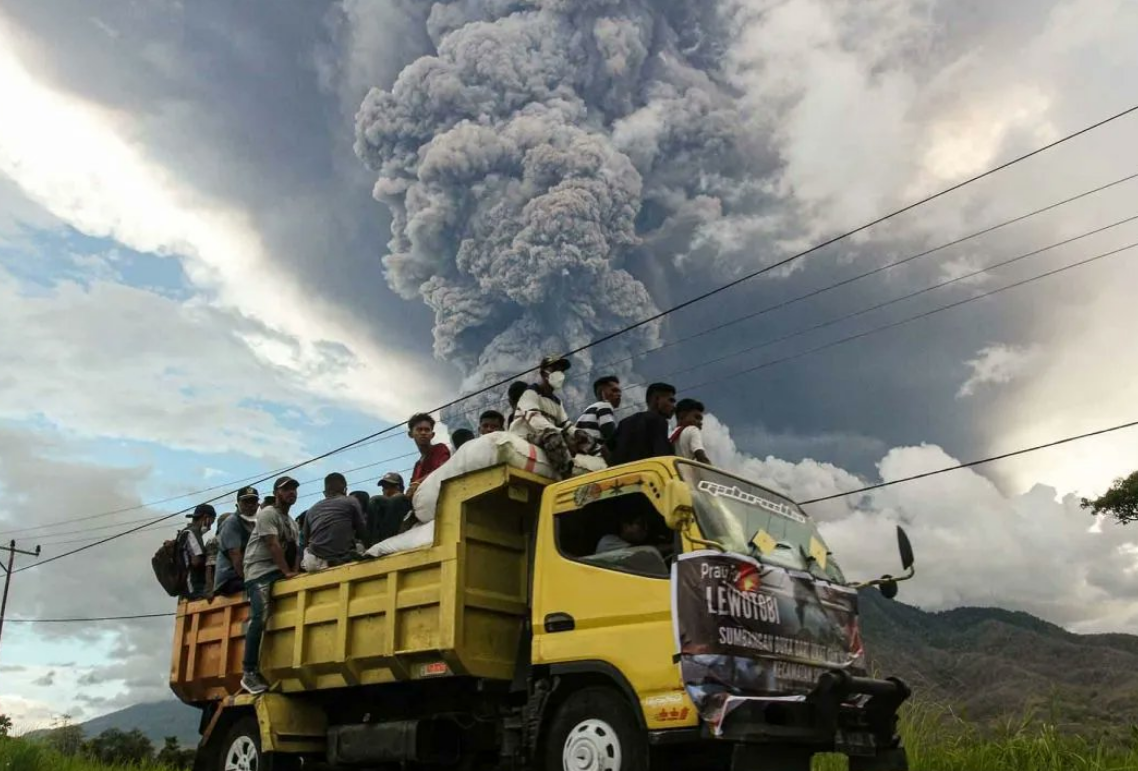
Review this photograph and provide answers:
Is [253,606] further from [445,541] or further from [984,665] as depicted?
[984,665]

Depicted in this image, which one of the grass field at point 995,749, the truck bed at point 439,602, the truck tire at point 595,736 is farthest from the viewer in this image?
the grass field at point 995,749

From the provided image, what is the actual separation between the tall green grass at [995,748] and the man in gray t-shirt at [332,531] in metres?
5.22

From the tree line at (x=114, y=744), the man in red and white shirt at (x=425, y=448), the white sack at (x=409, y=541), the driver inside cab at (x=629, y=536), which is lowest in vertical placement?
the tree line at (x=114, y=744)

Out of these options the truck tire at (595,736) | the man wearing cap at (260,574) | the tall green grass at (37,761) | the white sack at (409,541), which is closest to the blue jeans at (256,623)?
the man wearing cap at (260,574)

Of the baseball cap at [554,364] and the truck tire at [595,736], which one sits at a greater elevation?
the baseball cap at [554,364]

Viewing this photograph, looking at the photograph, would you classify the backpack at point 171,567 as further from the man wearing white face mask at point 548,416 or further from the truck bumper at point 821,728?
the truck bumper at point 821,728

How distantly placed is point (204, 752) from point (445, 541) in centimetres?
363

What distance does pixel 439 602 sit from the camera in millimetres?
6488

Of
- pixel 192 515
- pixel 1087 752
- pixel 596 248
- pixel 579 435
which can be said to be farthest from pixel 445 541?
pixel 596 248

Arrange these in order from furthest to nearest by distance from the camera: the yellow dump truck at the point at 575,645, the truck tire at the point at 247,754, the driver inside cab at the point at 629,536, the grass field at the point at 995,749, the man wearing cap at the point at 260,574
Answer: the grass field at the point at 995,749
the man wearing cap at the point at 260,574
the truck tire at the point at 247,754
the driver inside cab at the point at 629,536
the yellow dump truck at the point at 575,645

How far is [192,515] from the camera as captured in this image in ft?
33.2

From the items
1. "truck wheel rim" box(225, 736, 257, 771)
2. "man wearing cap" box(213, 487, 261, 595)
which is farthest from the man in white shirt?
"truck wheel rim" box(225, 736, 257, 771)

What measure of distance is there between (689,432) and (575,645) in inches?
79.0

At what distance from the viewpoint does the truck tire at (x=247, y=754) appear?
7.71 metres
